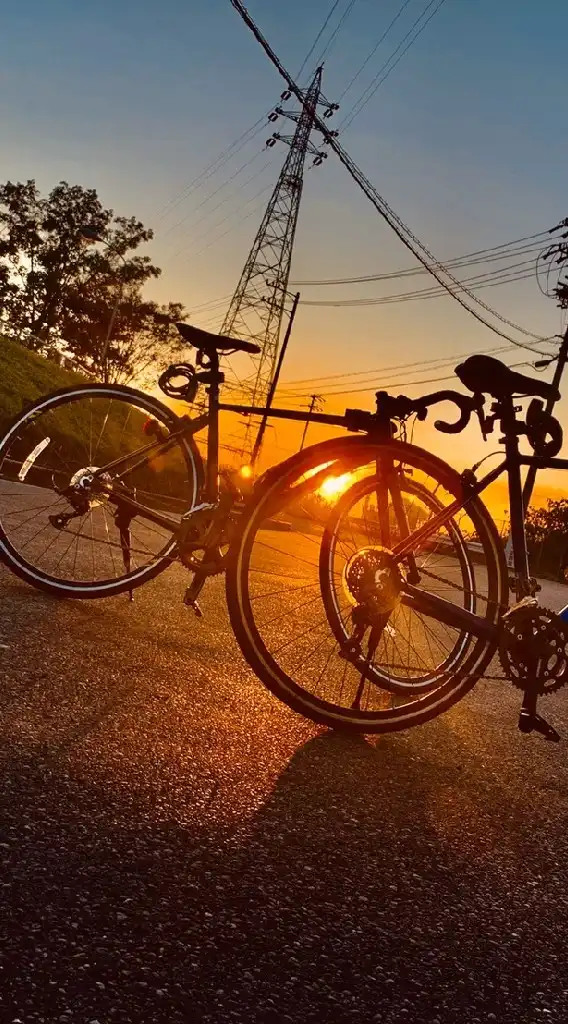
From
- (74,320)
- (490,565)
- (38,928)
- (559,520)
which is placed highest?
(74,320)

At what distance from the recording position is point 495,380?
2867 millimetres

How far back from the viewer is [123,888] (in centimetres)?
147

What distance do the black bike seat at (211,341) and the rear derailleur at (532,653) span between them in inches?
67.2

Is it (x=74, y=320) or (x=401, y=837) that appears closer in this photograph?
(x=401, y=837)

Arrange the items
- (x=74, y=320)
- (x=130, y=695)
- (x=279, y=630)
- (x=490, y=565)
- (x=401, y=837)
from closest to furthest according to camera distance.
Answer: (x=401, y=837) → (x=130, y=695) → (x=490, y=565) → (x=279, y=630) → (x=74, y=320)

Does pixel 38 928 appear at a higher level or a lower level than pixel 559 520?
lower

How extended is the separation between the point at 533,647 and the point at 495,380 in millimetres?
998

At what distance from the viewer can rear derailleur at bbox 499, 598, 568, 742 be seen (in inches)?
106

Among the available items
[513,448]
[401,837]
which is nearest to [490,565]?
[513,448]

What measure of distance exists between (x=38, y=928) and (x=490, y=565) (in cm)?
205

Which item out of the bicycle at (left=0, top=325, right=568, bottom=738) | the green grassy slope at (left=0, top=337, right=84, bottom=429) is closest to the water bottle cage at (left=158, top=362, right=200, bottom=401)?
the bicycle at (left=0, top=325, right=568, bottom=738)

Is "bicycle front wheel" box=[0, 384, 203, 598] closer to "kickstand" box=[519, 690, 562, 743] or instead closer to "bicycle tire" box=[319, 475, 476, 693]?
"bicycle tire" box=[319, 475, 476, 693]

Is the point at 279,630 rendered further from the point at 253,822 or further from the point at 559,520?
the point at 559,520

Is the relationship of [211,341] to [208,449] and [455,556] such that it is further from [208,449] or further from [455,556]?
[455,556]
